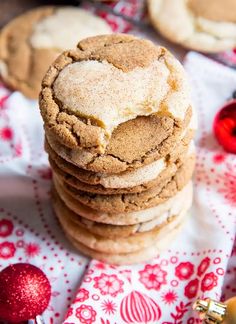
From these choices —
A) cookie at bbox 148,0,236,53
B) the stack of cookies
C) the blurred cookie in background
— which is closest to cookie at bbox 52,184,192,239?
the stack of cookies

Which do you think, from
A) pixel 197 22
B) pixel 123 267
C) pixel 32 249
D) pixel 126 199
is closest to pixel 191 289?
pixel 123 267

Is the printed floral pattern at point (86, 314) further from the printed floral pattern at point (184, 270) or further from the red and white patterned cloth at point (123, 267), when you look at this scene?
the printed floral pattern at point (184, 270)

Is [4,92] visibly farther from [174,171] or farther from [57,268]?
[174,171]

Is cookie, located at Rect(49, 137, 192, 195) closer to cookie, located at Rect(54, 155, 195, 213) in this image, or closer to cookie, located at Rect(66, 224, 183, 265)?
cookie, located at Rect(54, 155, 195, 213)

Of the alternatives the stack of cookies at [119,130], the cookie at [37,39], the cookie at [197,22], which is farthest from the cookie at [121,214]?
the cookie at [197,22]

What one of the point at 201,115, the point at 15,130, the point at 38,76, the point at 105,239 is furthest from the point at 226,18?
the point at 105,239

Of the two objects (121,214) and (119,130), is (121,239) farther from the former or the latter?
(119,130)
